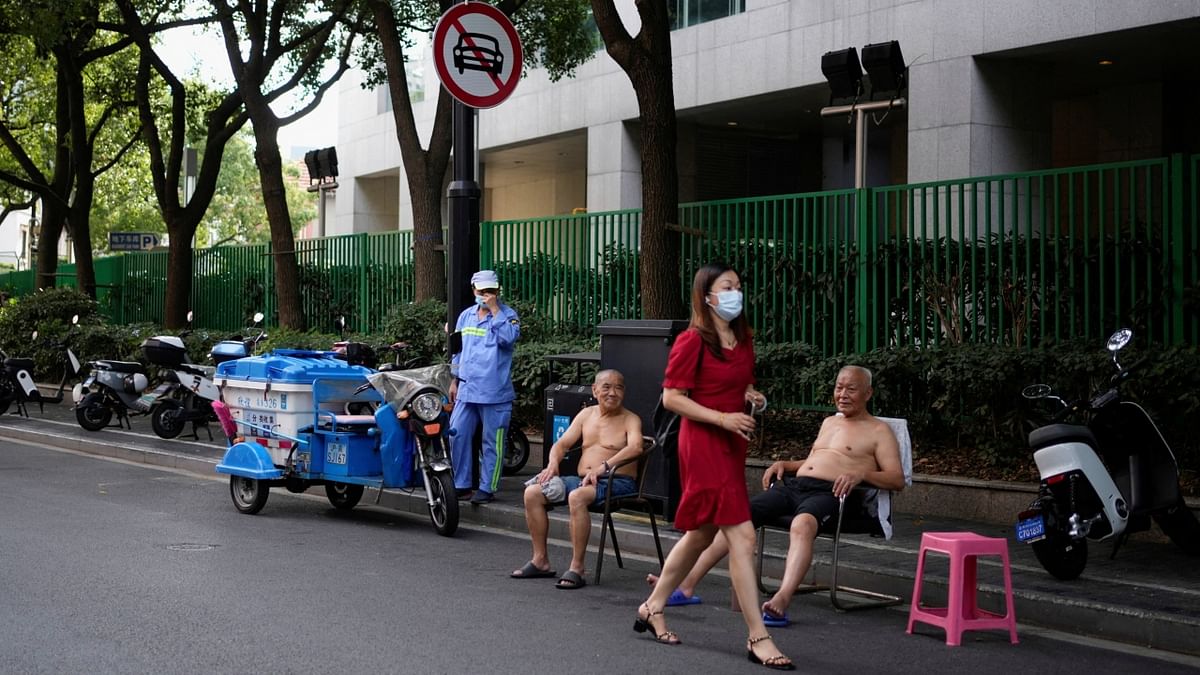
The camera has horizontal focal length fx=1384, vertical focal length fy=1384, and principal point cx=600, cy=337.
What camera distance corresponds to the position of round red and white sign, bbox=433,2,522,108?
11.4m

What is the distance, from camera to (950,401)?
10.8 metres

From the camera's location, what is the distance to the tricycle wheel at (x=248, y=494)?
36.1ft

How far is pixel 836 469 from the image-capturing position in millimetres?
7543

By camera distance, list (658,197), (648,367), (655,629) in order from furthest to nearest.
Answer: (658,197)
(648,367)
(655,629)

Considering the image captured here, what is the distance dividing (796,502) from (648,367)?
258cm

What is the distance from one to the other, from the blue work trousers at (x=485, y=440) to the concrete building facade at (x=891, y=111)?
9.50m

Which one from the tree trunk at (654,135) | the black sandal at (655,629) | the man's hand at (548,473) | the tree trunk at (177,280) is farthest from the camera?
the tree trunk at (177,280)

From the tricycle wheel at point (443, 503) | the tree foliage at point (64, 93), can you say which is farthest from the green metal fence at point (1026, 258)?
the tree foliage at point (64, 93)

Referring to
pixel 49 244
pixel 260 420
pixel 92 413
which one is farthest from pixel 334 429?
pixel 49 244

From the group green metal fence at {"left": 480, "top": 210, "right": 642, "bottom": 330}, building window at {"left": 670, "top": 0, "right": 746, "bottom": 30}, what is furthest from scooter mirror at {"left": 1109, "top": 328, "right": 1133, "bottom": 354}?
→ building window at {"left": 670, "top": 0, "right": 746, "bottom": 30}

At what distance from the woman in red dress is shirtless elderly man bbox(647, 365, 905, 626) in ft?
3.16

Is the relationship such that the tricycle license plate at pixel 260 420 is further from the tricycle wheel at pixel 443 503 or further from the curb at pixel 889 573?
the tricycle wheel at pixel 443 503

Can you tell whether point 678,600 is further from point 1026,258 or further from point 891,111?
point 891,111

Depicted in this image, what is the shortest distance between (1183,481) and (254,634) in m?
6.36
